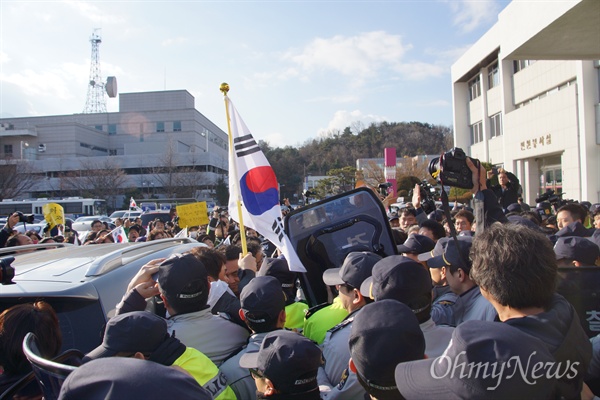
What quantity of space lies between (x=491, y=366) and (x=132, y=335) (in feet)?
5.17

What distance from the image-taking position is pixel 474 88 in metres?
39.0

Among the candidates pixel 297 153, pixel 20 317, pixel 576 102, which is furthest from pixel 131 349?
pixel 297 153

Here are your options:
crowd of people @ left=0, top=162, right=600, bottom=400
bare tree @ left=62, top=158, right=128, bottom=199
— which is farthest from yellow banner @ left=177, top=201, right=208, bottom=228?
bare tree @ left=62, top=158, right=128, bottom=199

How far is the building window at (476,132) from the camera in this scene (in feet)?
125

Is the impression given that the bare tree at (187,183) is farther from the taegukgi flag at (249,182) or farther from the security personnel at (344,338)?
the security personnel at (344,338)

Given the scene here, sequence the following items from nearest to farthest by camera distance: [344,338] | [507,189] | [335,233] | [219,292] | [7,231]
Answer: [344,338] < [219,292] < [335,233] < [507,189] < [7,231]

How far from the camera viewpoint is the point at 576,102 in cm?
2205

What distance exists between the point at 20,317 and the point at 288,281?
6.56 feet

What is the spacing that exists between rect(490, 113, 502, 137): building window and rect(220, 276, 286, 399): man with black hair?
35.0m

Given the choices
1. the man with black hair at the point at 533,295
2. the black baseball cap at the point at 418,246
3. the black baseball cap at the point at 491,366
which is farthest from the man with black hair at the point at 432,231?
the black baseball cap at the point at 491,366

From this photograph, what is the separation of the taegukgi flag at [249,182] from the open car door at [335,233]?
1.26ft

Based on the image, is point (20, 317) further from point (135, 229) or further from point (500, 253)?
point (135, 229)

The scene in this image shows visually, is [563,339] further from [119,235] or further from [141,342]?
[119,235]

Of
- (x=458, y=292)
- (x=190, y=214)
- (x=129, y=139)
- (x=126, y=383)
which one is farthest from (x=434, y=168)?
(x=129, y=139)
